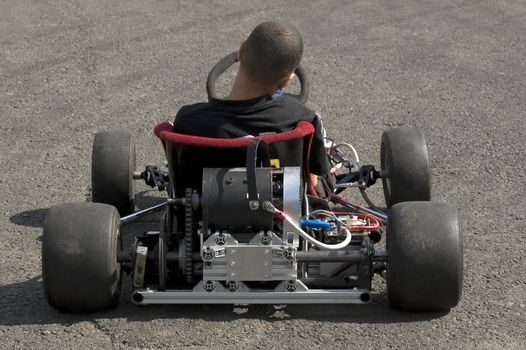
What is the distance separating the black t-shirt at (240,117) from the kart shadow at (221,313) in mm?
830

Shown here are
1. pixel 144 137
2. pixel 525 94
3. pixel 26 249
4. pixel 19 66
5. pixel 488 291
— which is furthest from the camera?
pixel 19 66

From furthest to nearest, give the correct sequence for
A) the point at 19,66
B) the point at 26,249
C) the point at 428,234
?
1. the point at 19,66
2. the point at 26,249
3. the point at 428,234

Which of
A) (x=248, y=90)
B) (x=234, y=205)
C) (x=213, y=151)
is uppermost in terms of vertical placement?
(x=248, y=90)

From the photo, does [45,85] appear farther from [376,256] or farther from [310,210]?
[376,256]

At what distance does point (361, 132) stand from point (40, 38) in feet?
11.6

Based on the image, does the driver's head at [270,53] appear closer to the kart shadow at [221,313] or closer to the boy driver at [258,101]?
the boy driver at [258,101]

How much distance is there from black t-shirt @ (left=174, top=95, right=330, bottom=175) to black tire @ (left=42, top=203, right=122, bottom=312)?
1.92ft

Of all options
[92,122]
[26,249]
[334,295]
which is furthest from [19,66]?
[334,295]

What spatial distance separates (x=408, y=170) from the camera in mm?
6969

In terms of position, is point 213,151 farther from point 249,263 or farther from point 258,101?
point 249,263

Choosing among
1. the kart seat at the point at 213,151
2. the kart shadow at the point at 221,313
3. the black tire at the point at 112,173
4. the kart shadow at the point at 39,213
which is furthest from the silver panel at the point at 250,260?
the kart shadow at the point at 39,213

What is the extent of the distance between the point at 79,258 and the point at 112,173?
135 centimetres

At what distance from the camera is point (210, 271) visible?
19.3 ft

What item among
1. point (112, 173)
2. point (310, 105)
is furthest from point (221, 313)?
point (310, 105)
